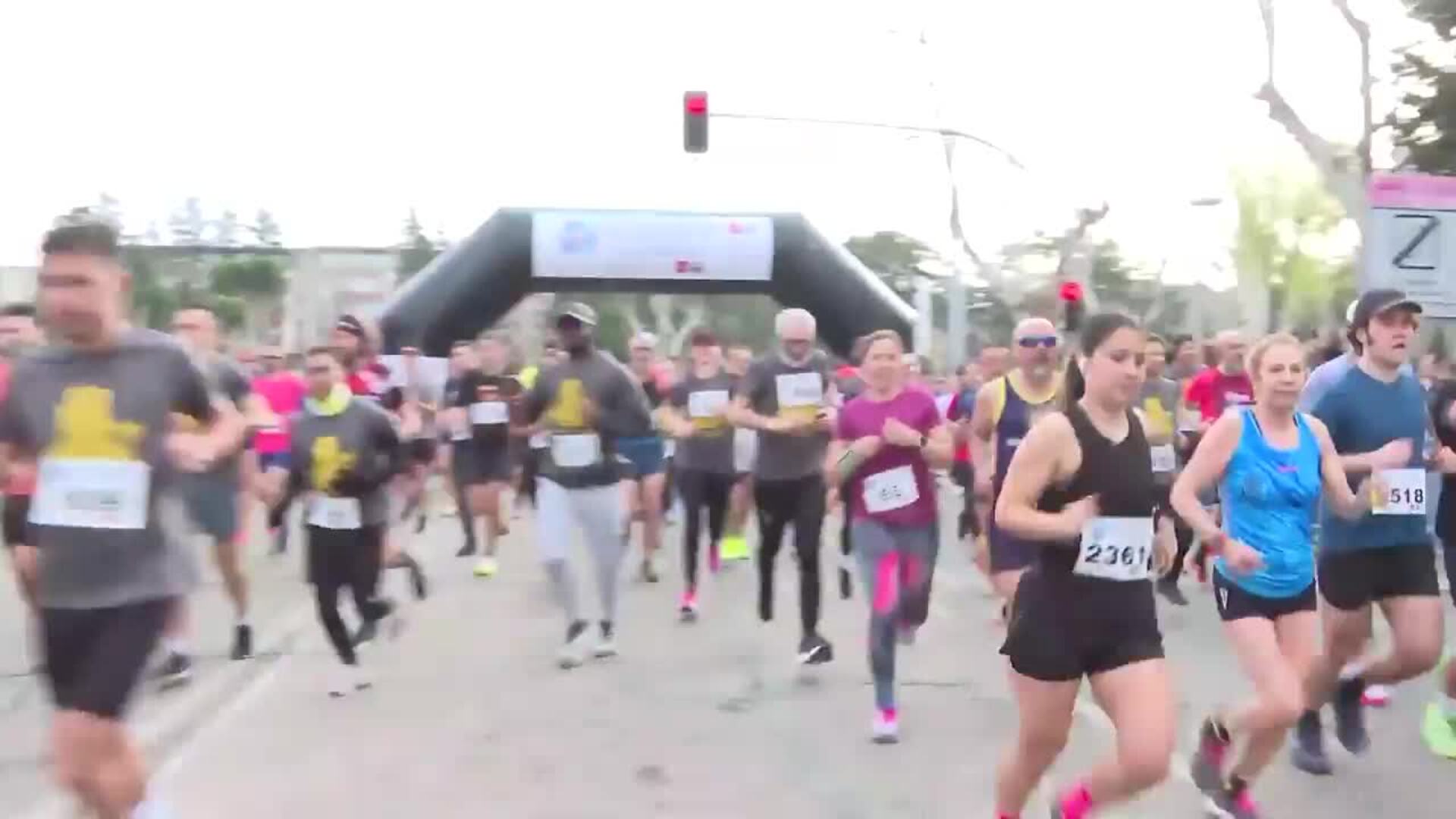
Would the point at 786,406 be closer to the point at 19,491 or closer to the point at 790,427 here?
the point at 790,427

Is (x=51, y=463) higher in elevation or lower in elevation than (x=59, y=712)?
higher

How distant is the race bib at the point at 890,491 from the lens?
770 cm

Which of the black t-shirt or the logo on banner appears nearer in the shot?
the black t-shirt

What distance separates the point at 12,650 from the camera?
32.9 feet

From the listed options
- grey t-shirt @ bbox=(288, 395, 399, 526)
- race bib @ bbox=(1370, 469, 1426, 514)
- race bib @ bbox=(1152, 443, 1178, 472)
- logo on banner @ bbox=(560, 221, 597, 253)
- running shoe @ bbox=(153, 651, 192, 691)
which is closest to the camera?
race bib @ bbox=(1370, 469, 1426, 514)

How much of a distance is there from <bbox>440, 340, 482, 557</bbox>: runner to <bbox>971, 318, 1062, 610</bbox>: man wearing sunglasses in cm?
660

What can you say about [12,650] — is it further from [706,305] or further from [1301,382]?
[706,305]

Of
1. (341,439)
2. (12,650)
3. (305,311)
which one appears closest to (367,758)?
(341,439)

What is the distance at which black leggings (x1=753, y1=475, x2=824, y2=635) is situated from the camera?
30.1 ft

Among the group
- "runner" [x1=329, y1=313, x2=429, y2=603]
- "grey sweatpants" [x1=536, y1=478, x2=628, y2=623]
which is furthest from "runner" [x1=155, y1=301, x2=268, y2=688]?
"grey sweatpants" [x1=536, y1=478, x2=628, y2=623]

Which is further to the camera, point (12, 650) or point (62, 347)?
point (12, 650)

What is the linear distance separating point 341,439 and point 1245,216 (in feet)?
223

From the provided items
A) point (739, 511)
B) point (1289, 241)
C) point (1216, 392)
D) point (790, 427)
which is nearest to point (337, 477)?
point (790, 427)

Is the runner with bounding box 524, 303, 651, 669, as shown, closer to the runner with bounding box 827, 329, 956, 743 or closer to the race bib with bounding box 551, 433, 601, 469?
the race bib with bounding box 551, 433, 601, 469
